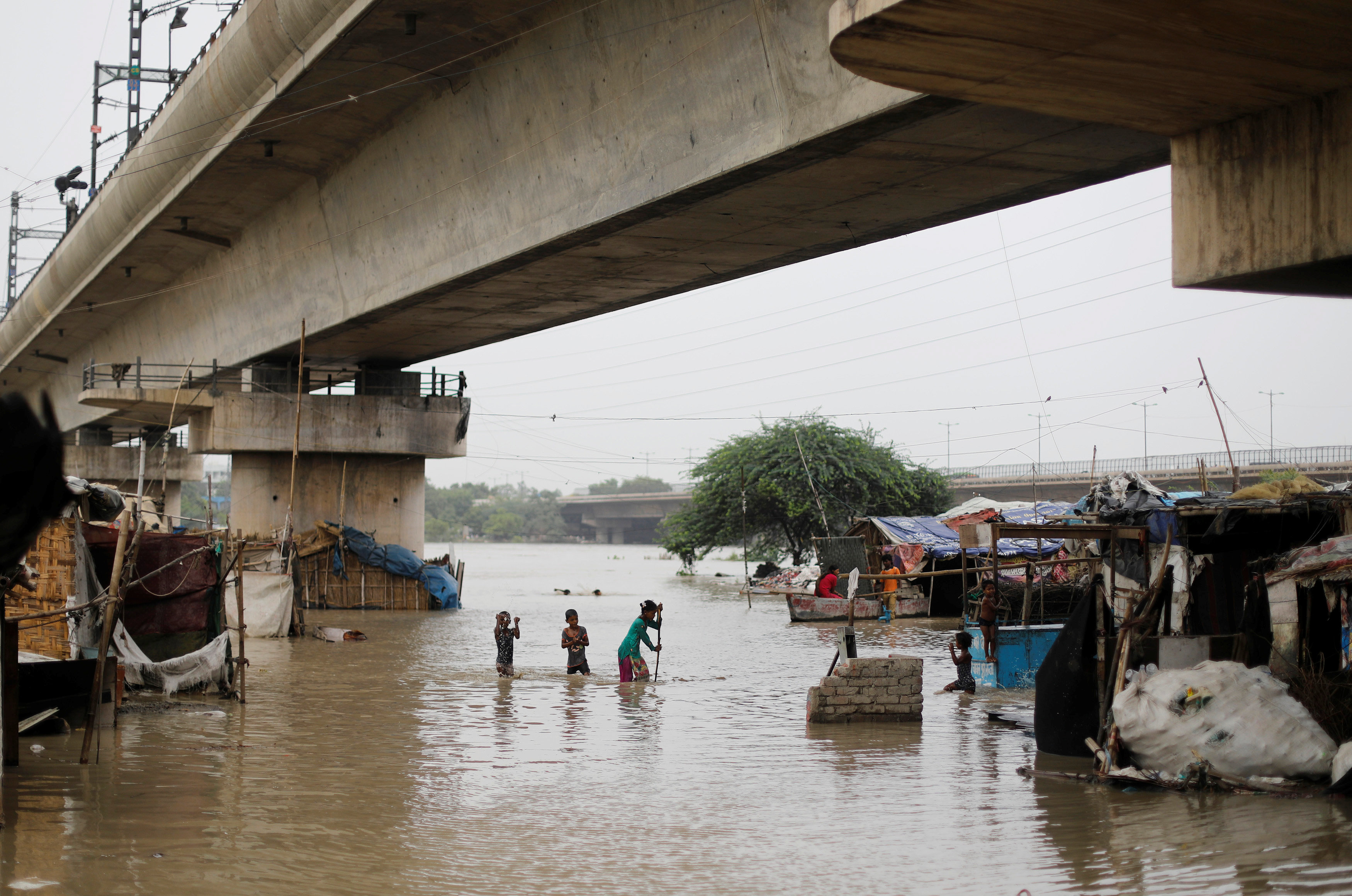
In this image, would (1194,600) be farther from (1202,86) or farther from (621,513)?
(621,513)

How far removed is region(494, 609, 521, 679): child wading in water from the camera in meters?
16.0

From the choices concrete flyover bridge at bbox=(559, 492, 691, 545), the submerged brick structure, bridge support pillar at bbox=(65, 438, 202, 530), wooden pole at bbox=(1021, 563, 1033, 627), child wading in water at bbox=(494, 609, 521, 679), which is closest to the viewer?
the submerged brick structure

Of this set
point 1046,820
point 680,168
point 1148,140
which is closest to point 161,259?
point 680,168

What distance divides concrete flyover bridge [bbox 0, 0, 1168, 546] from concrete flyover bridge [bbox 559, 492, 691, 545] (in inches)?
2522

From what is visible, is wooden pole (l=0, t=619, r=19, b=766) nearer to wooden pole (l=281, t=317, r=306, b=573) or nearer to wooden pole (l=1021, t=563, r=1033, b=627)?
wooden pole (l=1021, t=563, r=1033, b=627)

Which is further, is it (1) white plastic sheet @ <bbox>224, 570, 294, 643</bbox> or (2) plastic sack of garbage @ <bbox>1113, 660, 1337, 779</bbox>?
(1) white plastic sheet @ <bbox>224, 570, 294, 643</bbox>

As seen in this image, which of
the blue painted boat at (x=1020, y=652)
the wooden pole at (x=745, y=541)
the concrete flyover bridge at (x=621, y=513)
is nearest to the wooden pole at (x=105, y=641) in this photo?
the blue painted boat at (x=1020, y=652)

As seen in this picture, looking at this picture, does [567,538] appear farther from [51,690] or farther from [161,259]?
[51,690]

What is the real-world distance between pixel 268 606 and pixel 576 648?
27.5 ft

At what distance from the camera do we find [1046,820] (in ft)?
26.2

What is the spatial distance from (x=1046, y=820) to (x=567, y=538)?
13400 cm

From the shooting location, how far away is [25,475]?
4.40 metres

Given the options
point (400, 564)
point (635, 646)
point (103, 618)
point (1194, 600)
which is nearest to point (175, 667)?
point (103, 618)

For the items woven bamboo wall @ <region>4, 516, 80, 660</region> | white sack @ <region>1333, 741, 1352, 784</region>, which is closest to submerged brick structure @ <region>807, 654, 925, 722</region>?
white sack @ <region>1333, 741, 1352, 784</region>
